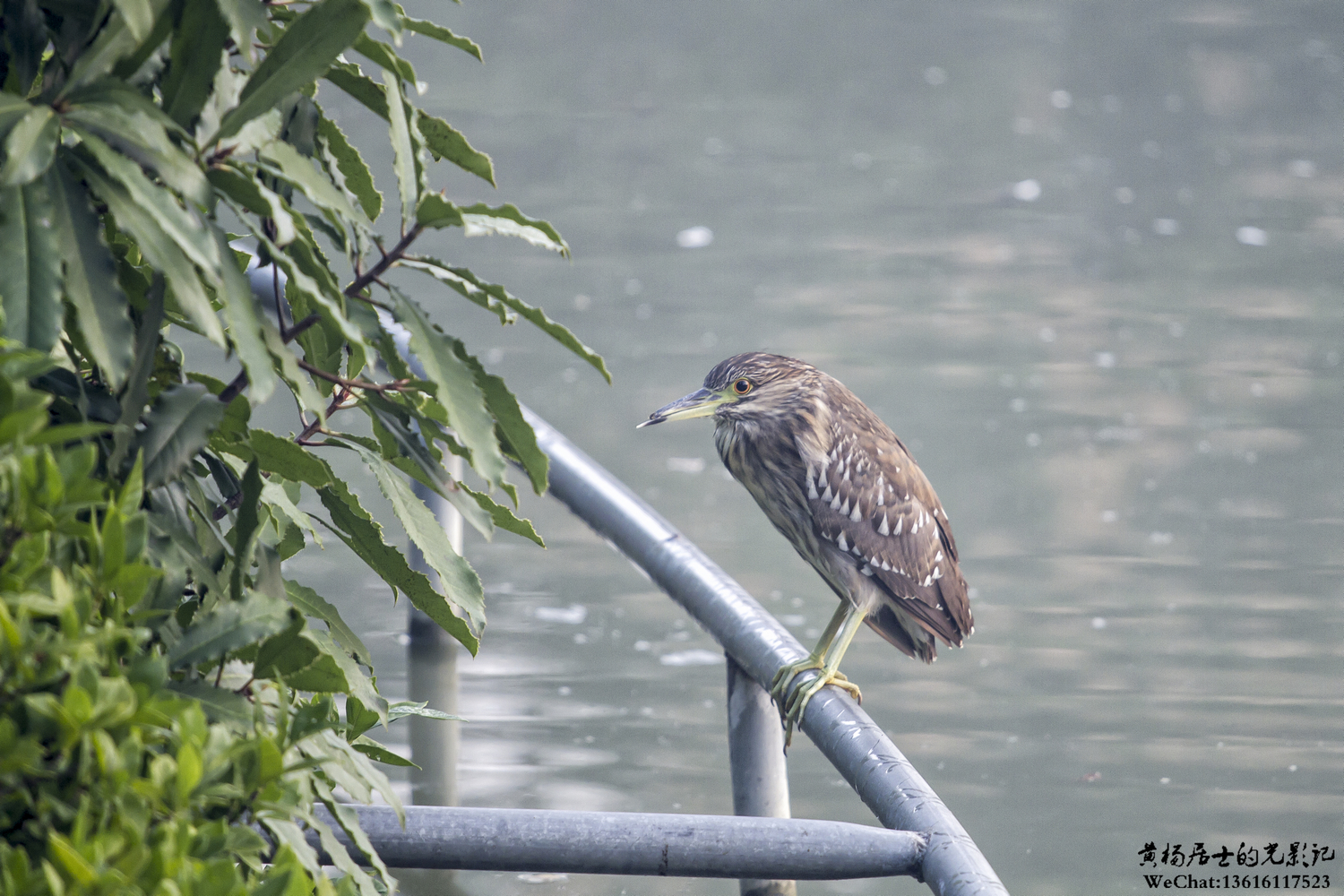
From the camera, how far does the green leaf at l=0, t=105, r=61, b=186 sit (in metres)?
0.68

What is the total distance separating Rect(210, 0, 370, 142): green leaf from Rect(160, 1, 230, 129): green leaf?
0.02 meters

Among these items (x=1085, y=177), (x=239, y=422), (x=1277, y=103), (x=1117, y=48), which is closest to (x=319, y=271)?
(x=239, y=422)

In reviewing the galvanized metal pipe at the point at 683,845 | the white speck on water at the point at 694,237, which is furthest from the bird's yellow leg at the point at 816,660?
the white speck on water at the point at 694,237

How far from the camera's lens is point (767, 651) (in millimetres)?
1468

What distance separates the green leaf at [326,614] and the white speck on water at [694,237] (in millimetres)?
5412

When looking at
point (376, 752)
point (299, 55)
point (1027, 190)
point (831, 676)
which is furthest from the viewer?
point (1027, 190)

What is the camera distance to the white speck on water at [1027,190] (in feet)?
23.0

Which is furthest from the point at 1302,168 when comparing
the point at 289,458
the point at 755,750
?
the point at 289,458

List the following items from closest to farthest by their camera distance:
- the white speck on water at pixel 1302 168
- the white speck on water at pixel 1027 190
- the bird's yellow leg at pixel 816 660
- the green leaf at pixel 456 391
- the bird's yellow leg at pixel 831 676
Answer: the green leaf at pixel 456 391
the bird's yellow leg at pixel 816 660
the bird's yellow leg at pixel 831 676
the white speck on water at pixel 1027 190
the white speck on water at pixel 1302 168

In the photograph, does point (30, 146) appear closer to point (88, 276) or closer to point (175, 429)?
point (88, 276)

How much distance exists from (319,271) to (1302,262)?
607 centimetres

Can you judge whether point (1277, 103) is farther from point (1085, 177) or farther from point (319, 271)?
point (319, 271)

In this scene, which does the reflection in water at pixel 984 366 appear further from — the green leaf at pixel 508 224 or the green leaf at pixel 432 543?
the green leaf at pixel 508 224

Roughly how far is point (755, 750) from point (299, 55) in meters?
1.07
